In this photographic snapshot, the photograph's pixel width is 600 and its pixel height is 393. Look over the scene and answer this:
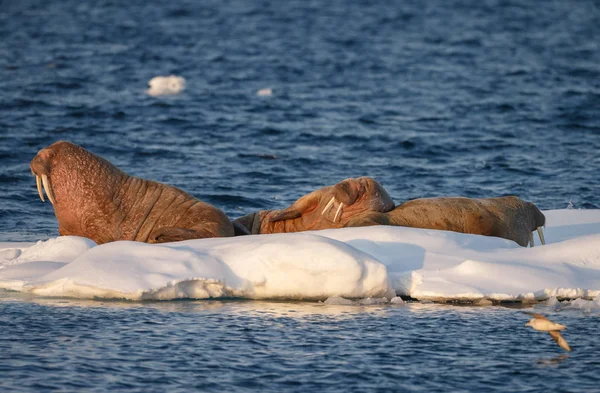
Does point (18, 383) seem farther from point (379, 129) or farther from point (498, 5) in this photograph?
point (498, 5)

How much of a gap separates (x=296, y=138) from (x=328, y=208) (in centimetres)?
987

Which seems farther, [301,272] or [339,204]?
[339,204]

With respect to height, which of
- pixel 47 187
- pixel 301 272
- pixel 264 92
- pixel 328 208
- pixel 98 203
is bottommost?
Answer: pixel 301 272

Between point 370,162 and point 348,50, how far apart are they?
63.0 feet

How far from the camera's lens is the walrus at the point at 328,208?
1147 centimetres

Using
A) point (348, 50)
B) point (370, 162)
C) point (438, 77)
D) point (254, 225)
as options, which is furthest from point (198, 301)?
point (348, 50)

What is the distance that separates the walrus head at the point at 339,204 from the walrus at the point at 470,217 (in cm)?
20

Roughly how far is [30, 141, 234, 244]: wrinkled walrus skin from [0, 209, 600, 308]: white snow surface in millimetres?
1392

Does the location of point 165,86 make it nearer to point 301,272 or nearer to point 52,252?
point 52,252

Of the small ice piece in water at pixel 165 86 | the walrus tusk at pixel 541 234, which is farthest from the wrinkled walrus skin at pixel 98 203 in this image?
the small ice piece in water at pixel 165 86

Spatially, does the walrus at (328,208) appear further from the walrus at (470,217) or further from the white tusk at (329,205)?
the walrus at (470,217)

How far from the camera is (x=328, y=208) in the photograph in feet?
38.5

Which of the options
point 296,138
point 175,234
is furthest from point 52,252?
point 296,138

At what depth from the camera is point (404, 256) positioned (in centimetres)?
975
